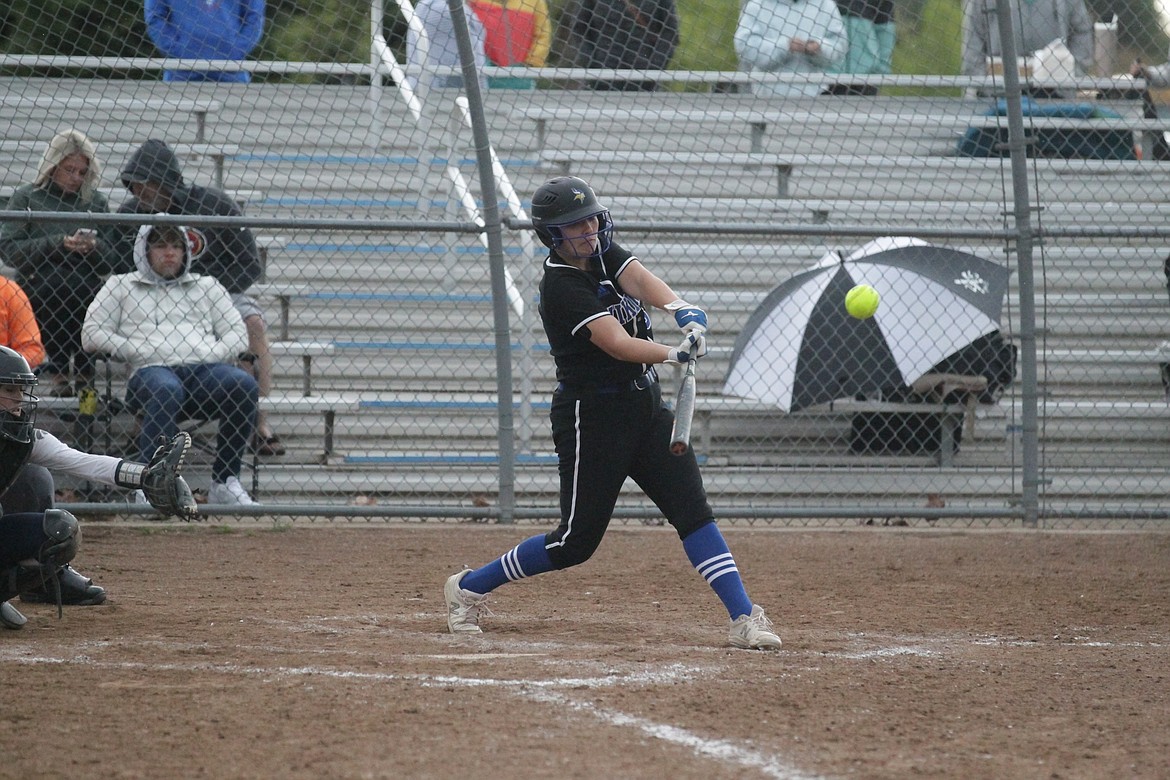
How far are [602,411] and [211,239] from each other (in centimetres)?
427

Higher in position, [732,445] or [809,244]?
[809,244]

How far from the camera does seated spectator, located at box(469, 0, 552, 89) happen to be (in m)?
8.54

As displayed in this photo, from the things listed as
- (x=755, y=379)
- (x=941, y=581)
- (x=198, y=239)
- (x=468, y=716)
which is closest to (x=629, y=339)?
(x=468, y=716)

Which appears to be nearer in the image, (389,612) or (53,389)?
(389,612)

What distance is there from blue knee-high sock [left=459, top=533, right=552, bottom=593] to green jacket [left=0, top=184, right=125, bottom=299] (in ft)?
13.0

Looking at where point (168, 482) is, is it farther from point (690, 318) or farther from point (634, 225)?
point (634, 225)

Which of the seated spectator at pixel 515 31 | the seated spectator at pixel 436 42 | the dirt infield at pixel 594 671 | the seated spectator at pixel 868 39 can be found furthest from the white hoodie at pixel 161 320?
the seated spectator at pixel 868 39

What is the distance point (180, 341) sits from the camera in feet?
24.3

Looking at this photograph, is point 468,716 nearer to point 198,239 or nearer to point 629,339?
point 629,339

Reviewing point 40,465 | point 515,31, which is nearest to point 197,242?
point 515,31

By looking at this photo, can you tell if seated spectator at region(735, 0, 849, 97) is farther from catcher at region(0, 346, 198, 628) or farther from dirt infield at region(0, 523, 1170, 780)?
catcher at region(0, 346, 198, 628)

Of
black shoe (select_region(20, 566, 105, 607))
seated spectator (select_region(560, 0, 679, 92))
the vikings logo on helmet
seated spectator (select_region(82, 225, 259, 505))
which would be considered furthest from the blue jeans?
seated spectator (select_region(560, 0, 679, 92))

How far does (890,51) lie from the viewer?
8602 millimetres

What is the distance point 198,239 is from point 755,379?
353 centimetres
